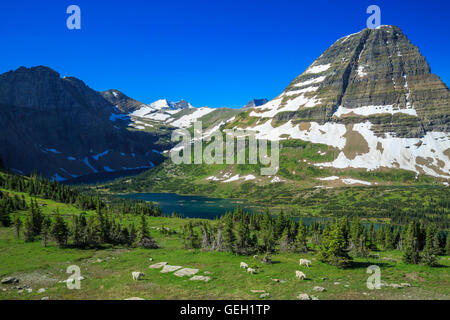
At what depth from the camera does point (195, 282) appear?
40.2m

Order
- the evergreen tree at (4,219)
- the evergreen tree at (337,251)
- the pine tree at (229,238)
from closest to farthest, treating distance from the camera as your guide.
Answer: the evergreen tree at (337,251) < the pine tree at (229,238) < the evergreen tree at (4,219)

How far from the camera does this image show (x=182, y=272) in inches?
1783

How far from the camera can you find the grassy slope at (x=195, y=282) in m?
34.9

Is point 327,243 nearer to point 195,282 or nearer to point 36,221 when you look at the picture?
point 195,282

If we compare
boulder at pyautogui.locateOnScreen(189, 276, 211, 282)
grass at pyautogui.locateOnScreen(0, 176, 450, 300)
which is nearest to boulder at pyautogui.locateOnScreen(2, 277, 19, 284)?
grass at pyautogui.locateOnScreen(0, 176, 450, 300)

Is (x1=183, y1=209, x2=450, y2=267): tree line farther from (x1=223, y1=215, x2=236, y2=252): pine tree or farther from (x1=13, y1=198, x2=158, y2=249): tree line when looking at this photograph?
(x1=13, y1=198, x2=158, y2=249): tree line

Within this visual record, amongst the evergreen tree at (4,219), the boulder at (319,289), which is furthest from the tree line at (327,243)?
the evergreen tree at (4,219)

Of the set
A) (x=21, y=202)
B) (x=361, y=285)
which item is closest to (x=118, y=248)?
(x=361, y=285)

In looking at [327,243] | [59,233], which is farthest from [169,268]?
[59,233]

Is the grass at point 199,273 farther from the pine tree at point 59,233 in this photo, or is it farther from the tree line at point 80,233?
the tree line at point 80,233

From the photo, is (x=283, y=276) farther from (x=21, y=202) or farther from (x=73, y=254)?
(x=21, y=202)
